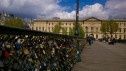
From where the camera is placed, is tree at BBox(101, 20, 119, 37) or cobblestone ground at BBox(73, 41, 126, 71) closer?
cobblestone ground at BBox(73, 41, 126, 71)

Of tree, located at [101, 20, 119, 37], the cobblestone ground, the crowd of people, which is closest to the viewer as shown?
the crowd of people

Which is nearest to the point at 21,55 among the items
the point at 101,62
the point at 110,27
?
the point at 101,62

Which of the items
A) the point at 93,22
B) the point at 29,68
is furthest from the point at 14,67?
the point at 93,22

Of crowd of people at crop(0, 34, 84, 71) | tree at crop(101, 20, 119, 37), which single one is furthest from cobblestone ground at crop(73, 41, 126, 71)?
tree at crop(101, 20, 119, 37)

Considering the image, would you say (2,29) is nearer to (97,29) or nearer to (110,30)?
(110,30)

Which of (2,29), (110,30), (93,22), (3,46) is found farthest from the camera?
(93,22)

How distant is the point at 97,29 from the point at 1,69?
193204mm

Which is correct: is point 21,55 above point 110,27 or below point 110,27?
above

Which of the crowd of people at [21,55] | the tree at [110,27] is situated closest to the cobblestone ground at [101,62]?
the crowd of people at [21,55]

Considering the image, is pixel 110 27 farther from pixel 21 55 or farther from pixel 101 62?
pixel 21 55

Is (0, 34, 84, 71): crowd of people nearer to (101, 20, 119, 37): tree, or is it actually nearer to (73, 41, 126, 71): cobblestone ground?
(73, 41, 126, 71): cobblestone ground

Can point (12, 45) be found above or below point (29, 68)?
above

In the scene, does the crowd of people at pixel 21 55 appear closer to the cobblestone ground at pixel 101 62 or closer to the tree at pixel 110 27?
the cobblestone ground at pixel 101 62

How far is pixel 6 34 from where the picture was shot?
731 cm
